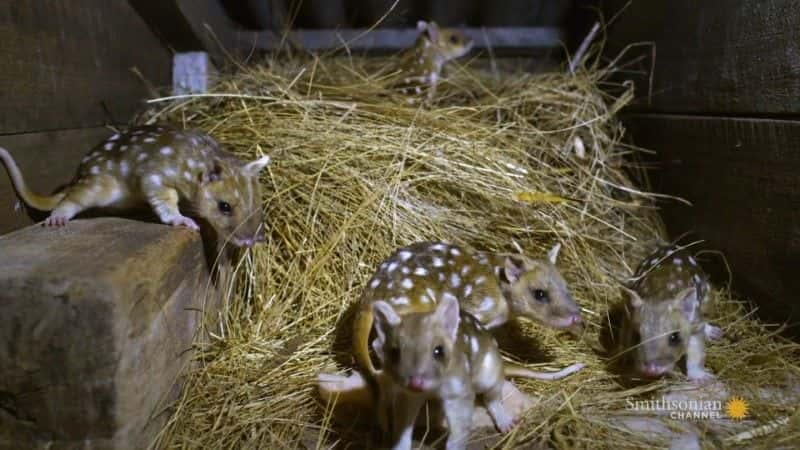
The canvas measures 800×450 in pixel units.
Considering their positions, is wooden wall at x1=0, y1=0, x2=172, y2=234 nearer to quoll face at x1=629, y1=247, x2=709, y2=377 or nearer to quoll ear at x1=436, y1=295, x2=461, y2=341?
quoll ear at x1=436, y1=295, x2=461, y2=341

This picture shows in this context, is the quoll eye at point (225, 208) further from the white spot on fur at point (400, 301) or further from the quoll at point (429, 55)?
the quoll at point (429, 55)

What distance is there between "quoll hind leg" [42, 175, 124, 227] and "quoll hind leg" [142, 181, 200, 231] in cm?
15

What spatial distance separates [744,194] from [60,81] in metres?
3.32

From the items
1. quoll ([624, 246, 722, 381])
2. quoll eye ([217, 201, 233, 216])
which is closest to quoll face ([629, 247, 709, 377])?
quoll ([624, 246, 722, 381])

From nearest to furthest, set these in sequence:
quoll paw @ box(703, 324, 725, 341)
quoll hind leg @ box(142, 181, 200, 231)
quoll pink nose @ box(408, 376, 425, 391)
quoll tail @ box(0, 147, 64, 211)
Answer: quoll pink nose @ box(408, 376, 425, 391) < quoll tail @ box(0, 147, 64, 211) < quoll hind leg @ box(142, 181, 200, 231) < quoll paw @ box(703, 324, 725, 341)

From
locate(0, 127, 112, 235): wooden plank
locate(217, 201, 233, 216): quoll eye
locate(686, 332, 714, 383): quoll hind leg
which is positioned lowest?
locate(686, 332, 714, 383): quoll hind leg

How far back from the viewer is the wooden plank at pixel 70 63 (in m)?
2.51

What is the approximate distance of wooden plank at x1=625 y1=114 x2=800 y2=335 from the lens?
9.33ft

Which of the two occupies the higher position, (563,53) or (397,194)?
(563,53)

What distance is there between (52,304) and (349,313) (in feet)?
4.62

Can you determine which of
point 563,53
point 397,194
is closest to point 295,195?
point 397,194

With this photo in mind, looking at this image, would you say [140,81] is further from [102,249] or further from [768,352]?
[768,352]

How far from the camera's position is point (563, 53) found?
4.86m

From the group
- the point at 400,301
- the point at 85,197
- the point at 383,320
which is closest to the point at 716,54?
the point at 400,301
